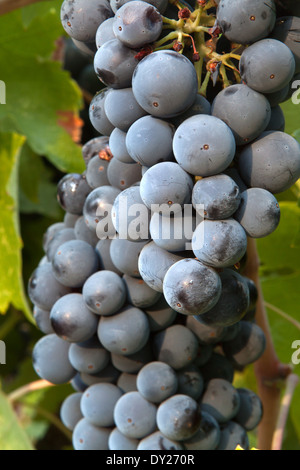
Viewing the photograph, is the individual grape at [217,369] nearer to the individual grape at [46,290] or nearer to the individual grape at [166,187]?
the individual grape at [46,290]

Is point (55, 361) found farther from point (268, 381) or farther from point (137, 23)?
point (137, 23)

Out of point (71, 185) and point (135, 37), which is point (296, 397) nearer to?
point (71, 185)

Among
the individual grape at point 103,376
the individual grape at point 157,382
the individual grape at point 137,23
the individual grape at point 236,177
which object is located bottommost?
the individual grape at point 103,376

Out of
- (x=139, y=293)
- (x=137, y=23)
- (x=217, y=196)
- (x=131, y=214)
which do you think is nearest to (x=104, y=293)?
(x=139, y=293)

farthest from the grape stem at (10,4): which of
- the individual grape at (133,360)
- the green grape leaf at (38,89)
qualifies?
the green grape leaf at (38,89)

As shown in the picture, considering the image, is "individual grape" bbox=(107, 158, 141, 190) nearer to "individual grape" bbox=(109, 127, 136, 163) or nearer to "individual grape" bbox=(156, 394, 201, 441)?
"individual grape" bbox=(109, 127, 136, 163)
